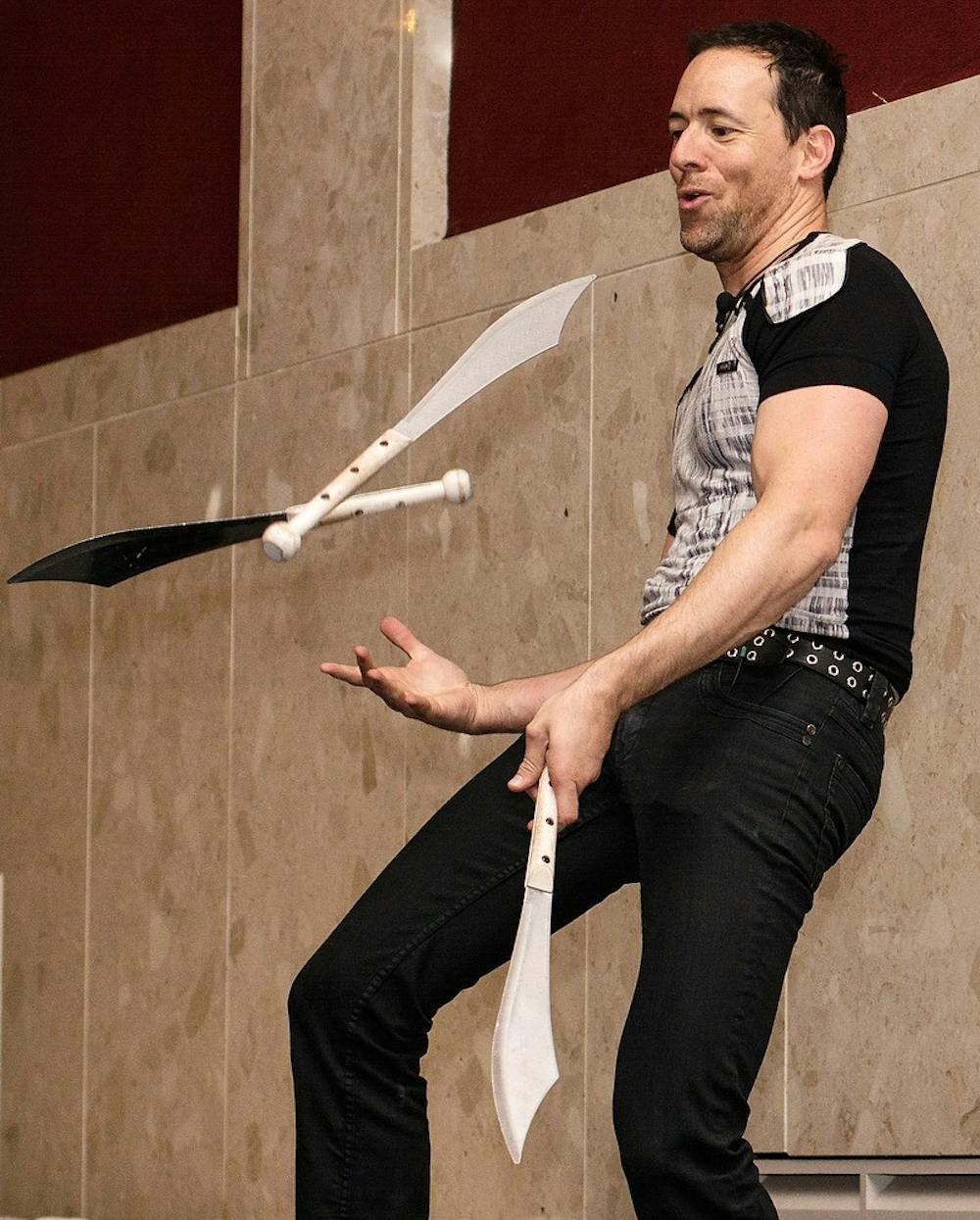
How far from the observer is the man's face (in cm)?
210

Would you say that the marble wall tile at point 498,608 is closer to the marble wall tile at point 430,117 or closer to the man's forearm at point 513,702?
the marble wall tile at point 430,117

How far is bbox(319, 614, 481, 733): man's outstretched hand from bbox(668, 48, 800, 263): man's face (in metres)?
0.55

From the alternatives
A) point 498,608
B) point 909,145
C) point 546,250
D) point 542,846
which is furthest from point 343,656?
point 542,846

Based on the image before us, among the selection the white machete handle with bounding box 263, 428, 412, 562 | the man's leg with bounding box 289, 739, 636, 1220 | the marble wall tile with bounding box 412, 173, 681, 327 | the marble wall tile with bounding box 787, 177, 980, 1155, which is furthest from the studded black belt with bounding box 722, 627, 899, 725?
the marble wall tile with bounding box 412, 173, 681, 327

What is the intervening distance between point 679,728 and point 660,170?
4.83 ft

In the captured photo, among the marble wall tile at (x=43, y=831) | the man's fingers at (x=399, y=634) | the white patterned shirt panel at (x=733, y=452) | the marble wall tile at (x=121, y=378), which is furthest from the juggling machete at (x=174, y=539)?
the marble wall tile at (x=43, y=831)

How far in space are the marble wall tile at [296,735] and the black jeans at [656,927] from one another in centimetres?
145

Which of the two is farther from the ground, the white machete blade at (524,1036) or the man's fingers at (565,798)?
the man's fingers at (565,798)

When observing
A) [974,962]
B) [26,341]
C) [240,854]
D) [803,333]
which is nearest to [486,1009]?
[240,854]

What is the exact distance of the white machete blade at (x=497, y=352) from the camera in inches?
84.5

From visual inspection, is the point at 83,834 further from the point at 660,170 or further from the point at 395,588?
the point at 660,170

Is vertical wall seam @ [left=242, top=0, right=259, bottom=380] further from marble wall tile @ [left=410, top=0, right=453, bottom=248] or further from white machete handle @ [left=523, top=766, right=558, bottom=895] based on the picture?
white machete handle @ [left=523, top=766, right=558, bottom=895]

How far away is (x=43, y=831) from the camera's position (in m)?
4.26

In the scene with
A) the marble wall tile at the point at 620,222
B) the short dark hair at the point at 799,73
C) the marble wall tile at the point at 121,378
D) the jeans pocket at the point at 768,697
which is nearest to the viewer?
the jeans pocket at the point at 768,697
